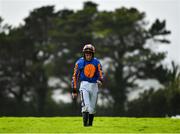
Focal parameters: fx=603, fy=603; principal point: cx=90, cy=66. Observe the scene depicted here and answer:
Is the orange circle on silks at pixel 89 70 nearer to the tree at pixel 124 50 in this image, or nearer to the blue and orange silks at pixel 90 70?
the blue and orange silks at pixel 90 70

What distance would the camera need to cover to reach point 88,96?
1773 centimetres

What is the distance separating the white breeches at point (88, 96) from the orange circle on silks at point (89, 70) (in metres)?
0.24

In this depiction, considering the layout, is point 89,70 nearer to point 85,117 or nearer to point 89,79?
point 89,79

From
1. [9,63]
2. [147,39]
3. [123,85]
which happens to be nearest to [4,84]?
[9,63]

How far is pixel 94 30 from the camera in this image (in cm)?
7575

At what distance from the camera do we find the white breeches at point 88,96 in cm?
1769

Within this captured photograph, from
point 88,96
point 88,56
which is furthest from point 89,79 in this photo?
point 88,56

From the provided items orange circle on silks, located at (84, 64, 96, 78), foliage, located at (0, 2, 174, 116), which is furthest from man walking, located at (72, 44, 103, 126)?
foliage, located at (0, 2, 174, 116)

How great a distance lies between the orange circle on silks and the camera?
58.5 ft

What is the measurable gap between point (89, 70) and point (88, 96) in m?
0.77

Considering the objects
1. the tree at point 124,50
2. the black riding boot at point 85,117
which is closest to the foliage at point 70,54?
the tree at point 124,50

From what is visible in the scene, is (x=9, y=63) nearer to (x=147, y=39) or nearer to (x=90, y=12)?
(x=90, y=12)

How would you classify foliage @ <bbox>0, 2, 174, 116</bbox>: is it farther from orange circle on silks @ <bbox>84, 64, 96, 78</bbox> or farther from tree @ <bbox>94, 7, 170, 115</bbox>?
orange circle on silks @ <bbox>84, 64, 96, 78</bbox>

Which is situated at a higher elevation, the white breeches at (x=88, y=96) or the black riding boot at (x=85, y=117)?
the white breeches at (x=88, y=96)
